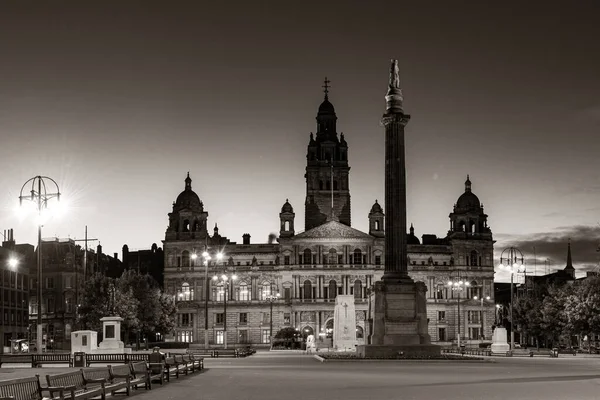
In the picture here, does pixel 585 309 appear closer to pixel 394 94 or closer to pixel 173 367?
pixel 394 94

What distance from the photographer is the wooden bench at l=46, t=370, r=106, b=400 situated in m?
23.7

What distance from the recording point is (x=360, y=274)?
152m

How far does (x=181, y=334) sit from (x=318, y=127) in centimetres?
4099

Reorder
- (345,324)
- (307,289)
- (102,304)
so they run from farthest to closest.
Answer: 1. (307,289)
2. (102,304)
3. (345,324)

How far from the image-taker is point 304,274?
152m

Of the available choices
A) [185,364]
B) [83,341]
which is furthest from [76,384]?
[83,341]

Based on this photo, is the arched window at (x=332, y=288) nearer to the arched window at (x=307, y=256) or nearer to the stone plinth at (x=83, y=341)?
the arched window at (x=307, y=256)

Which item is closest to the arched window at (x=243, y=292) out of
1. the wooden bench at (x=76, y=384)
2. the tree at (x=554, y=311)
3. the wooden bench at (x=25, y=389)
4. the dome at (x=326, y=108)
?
the dome at (x=326, y=108)

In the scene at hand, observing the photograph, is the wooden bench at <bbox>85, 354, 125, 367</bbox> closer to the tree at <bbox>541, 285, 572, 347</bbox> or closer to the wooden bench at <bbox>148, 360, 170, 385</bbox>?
the wooden bench at <bbox>148, 360, 170, 385</bbox>

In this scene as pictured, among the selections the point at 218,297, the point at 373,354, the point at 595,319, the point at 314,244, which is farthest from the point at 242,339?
the point at 373,354

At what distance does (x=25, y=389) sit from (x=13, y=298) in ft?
324

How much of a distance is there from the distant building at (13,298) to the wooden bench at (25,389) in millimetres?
88946

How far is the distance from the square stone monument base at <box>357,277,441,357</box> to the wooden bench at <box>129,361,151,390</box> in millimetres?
27337

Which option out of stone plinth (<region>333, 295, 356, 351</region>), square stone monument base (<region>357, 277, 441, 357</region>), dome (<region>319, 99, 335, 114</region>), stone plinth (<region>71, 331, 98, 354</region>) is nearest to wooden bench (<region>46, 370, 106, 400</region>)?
square stone monument base (<region>357, 277, 441, 357</region>)
